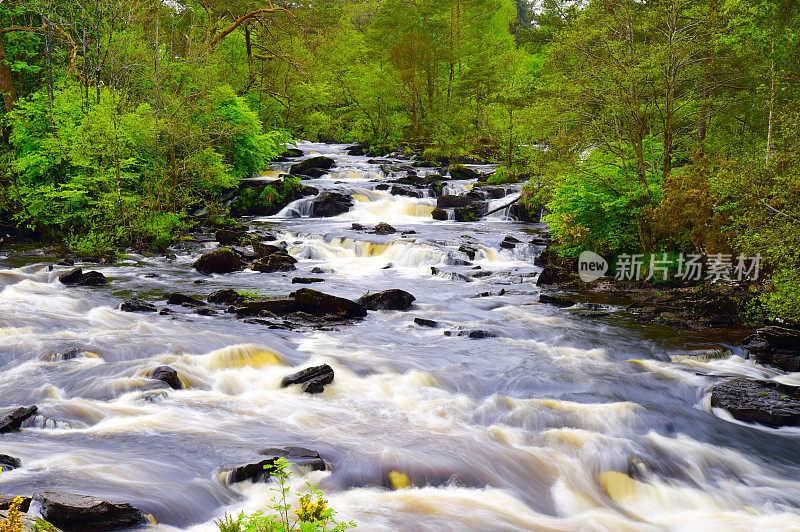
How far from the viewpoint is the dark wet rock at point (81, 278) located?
54.5ft

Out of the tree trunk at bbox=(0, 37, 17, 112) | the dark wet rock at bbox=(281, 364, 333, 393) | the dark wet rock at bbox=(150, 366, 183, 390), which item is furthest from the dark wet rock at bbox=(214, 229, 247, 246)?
the dark wet rock at bbox=(281, 364, 333, 393)

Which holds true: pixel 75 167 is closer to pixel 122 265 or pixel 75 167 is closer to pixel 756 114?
pixel 122 265

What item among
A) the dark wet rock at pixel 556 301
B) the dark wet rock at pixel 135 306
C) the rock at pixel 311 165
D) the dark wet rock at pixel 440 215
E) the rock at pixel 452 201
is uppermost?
the rock at pixel 311 165

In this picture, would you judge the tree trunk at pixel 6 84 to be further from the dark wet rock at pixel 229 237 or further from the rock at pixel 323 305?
the rock at pixel 323 305

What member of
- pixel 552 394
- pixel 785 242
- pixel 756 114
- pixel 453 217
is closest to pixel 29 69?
pixel 453 217

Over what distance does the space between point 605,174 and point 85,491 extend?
1547cm

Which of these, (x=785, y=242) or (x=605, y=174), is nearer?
(x=785, y=242)

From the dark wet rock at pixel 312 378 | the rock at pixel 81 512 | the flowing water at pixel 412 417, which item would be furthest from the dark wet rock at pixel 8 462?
the dark wet rock at pixel 312 378

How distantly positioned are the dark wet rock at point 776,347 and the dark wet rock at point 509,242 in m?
10.8

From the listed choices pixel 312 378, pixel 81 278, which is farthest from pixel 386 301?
pixel 81 278

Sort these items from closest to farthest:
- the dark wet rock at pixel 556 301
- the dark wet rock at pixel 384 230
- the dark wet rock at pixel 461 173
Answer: the dark wet rock at pixel 556 301, the dark wet rock at pixel 384 230, the dark wet rock at pixel 461 173

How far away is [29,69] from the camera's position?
2408 centimetres

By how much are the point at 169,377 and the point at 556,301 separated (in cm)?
1045

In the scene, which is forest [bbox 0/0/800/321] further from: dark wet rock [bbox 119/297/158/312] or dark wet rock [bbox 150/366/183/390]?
dark wet rock [bbox 150/366/183/390]
